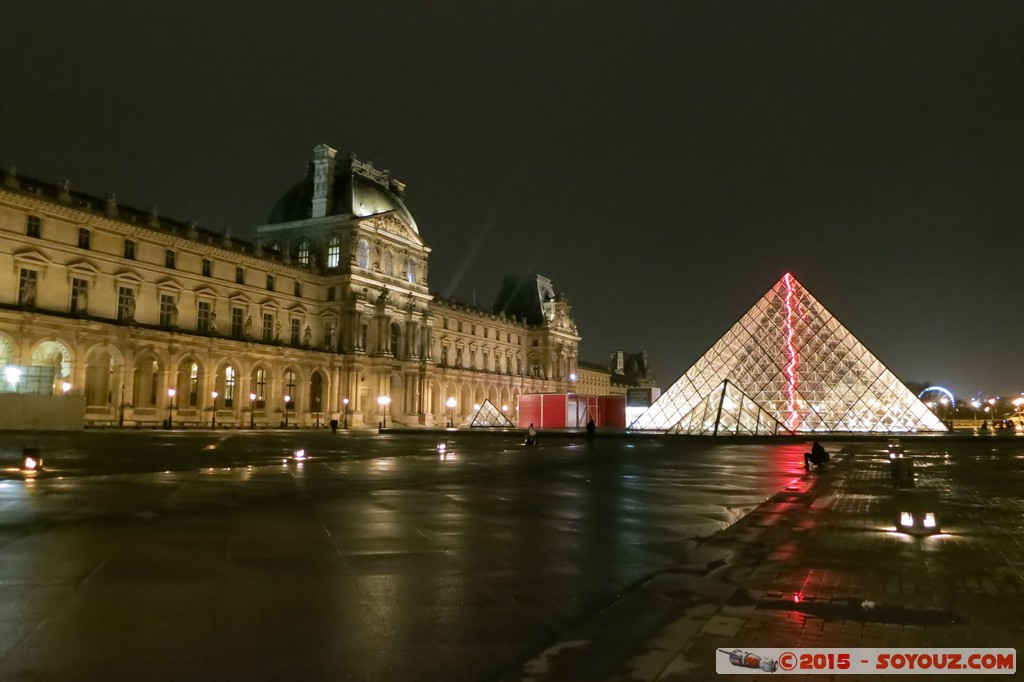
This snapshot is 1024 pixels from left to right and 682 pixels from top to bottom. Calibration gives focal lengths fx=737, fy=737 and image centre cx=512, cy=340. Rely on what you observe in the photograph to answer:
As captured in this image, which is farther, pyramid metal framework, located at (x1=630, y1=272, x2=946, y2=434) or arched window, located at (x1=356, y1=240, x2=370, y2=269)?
arched window, located at (x1=356, y1=240, x2=370, y2=269)

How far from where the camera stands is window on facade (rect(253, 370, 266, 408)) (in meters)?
55.4

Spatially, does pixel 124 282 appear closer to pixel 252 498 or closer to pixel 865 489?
pixel 252 498

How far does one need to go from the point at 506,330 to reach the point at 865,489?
7961 cm

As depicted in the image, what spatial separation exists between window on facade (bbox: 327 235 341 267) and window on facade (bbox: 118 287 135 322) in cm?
1895

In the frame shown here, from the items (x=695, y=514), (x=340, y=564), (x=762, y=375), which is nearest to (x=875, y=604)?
(x=340, y=564)

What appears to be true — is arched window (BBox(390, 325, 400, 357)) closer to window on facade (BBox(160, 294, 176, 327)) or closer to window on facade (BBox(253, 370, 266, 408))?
window on facade (BBox(253, 370, 266, 408))

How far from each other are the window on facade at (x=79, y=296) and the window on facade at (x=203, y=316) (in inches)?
336

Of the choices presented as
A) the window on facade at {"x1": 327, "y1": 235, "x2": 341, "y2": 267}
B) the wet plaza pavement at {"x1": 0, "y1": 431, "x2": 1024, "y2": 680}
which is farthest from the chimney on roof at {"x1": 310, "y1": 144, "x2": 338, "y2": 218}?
the wet plaza pavement at {"x1": 0, "y1": 431, "x2": 1024, "y2": 680}

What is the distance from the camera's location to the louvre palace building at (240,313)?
41.5 m

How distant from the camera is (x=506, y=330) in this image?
93438mm

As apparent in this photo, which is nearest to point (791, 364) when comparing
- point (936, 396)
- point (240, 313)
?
point (240, 313)

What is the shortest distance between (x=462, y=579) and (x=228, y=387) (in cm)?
5112

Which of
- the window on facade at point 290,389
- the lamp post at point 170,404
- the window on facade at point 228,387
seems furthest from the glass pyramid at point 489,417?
the lamp post at point 170,404

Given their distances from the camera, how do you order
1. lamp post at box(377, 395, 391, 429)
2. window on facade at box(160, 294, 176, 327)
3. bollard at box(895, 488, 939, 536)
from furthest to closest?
lamp post at box(377, 395, 391, 429), window on facade at box(160, 294, 176, 327), bollard at box(895, 488, 939, 536)
